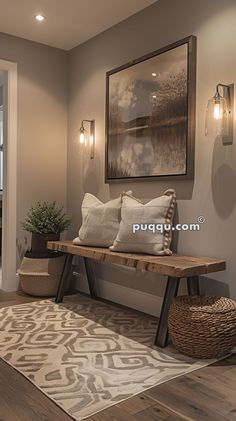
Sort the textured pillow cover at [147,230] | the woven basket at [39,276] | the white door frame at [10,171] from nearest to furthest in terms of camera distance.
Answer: the textured pillow cover at [147,230], the woven basket at [39,276], the white door frame at [10,171]

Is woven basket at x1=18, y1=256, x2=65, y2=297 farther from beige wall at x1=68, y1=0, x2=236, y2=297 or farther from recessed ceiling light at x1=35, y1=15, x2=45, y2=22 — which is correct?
recessed ceiling light at x1=35, y1=15, x2=45, y2=22

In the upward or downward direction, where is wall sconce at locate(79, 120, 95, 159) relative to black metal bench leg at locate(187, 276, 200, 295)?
upward

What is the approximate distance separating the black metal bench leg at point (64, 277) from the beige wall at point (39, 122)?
67 centimetres

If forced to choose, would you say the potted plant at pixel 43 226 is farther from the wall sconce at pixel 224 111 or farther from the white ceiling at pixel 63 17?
the wall sconce at pixel 224 111

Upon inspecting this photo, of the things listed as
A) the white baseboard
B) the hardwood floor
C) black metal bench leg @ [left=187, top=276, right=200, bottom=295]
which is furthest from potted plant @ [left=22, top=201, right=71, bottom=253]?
the hardwood floor

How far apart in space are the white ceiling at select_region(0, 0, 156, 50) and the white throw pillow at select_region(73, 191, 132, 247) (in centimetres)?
159

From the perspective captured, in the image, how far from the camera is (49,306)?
341 centimetres

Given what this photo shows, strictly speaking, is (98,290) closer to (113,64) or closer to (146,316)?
(146,316)

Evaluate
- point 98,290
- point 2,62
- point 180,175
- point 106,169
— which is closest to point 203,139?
point 180,175

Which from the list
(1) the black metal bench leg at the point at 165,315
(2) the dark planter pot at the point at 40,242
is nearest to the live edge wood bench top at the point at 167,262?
(1) the black metal bench leg at the point at 165,315

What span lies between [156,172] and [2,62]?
195 centimetres

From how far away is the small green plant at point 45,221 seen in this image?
12.3 feet

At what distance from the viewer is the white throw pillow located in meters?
3.29

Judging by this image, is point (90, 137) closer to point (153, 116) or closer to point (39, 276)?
point (153, 116)
